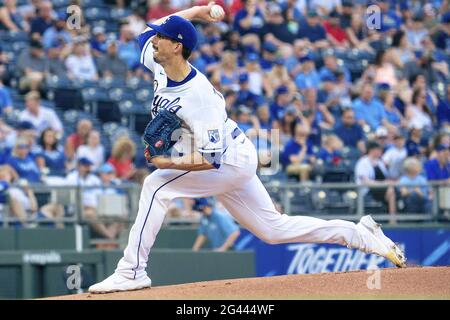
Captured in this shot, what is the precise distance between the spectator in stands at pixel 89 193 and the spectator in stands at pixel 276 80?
386 centimetres

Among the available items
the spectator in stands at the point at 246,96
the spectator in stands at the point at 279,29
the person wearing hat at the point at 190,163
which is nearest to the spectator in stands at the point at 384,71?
the spectator in stands at the point at 279,29

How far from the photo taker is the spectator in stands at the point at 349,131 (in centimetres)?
1491

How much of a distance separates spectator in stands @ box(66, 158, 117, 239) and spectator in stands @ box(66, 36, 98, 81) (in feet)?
8.29

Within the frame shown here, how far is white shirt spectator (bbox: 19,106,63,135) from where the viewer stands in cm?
1375

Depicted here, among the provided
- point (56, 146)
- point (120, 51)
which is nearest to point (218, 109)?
point (56, 146)

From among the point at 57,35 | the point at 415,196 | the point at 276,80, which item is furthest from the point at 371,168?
the point at 57,35

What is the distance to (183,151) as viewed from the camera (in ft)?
24.3

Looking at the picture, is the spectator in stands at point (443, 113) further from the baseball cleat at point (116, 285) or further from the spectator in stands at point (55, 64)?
the baseball cleat at point (116, 285)

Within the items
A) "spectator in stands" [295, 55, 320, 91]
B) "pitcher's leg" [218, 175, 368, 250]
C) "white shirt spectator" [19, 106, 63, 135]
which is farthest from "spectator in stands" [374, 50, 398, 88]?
"pitcher's leg" [218, 175, 368, 250]

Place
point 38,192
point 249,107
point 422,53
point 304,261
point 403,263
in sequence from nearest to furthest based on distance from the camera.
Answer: point 403,263
point 38,192
point 304,261
point 249,107
point 422,53

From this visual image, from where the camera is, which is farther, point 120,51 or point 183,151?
point 120,51

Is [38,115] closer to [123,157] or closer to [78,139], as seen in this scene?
[78,139]
